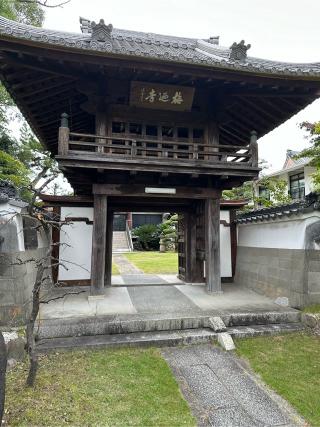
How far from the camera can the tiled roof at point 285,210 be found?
6.58m

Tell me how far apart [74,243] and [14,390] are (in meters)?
5.74

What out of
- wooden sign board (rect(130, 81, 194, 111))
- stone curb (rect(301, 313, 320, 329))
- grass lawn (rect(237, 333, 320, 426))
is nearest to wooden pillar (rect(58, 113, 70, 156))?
wooden sign board (rect(130, 81, 194, 111))

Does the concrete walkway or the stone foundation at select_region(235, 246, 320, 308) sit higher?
the stone foundation at select_region(235, 246, 320, 308)

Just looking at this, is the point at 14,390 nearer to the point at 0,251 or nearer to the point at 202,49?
the point at 0,251

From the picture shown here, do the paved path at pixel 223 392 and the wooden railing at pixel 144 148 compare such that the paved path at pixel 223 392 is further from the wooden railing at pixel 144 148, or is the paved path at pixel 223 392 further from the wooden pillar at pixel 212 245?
the wooden railing at pixel 144 148

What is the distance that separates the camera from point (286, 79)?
20.6ft

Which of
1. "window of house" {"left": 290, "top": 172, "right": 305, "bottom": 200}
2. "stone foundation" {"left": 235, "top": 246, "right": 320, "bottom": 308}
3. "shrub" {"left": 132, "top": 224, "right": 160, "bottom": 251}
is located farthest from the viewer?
"shrub" {"left": 132, "top": 224, "right": 160, "bottom": 251}

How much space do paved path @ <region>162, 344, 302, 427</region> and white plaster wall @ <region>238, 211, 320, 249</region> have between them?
339 centimetres

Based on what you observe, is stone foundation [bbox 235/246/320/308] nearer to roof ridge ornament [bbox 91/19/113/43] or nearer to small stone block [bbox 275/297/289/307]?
small stone block [bbox 275/297/289/307]

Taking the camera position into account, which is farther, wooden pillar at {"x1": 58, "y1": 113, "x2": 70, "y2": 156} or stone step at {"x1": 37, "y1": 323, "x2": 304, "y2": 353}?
wooden pillar at {"x1": 58, "y1": 113, "x2": 70, "y2": 156}

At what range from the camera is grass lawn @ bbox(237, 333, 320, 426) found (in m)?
3.71

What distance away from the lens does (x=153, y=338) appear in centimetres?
531

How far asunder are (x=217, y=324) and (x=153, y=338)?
132cm

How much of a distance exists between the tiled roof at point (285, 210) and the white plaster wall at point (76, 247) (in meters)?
5.19
